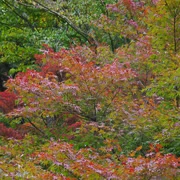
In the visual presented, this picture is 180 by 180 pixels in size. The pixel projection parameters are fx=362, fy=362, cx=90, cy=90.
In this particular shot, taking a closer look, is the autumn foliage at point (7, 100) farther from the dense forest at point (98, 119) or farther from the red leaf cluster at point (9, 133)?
the red leaf cluster at point (9, 133)

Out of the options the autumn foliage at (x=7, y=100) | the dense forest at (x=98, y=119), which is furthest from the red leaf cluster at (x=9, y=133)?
the autumn foliage at (x=7, y=100)

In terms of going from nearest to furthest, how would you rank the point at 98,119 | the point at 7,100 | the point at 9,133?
the point at 98,119, the point at 9,133, the point at 7,100

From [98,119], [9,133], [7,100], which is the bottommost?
[9,133]

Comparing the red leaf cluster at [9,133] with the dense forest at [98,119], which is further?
the red leaf cluster at [9,133]

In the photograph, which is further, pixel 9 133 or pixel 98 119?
pixel 9 133

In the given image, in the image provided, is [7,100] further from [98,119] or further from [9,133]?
[98,119]

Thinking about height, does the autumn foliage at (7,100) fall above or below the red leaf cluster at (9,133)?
above

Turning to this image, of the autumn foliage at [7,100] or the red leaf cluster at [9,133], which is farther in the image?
the autumn foliage at [7,100]

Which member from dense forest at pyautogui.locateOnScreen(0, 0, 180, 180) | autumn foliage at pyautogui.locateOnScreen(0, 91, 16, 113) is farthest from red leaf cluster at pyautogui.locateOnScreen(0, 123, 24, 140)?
autumn foliage at pyautogui.locateOnScreen(0, 91, 16, 113)

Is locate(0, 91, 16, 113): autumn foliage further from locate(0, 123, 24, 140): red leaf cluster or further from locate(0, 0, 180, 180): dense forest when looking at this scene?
locate(0, 123, 24, 140): red leaf cluster

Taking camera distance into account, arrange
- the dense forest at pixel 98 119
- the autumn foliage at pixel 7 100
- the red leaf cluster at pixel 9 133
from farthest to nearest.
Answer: the autumn foliage at pixel 7 100 < the red leaf cluster at pixel 9 133 < the dense forest at pixel 98 119

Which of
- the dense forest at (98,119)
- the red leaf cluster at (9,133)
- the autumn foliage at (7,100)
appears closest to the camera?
the dense forest at (98,119)

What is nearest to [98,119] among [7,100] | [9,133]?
[9,133]

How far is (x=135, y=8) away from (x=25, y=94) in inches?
224
